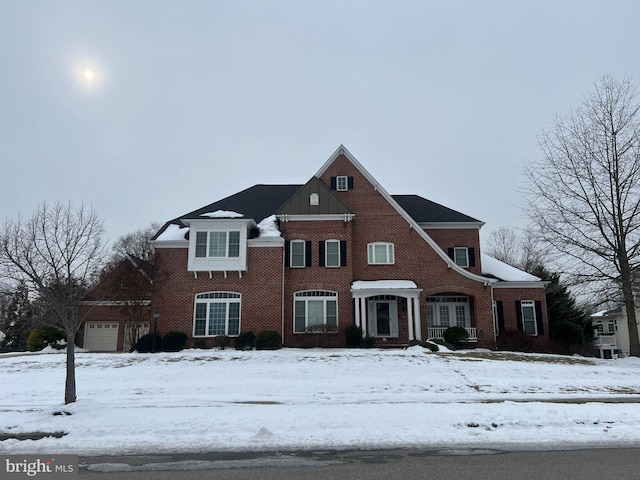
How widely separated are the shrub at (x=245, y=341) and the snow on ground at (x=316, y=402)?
10.7 ft

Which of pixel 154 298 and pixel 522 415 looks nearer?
pixel 522 415

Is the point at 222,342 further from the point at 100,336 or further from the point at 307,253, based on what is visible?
the point at 100,336

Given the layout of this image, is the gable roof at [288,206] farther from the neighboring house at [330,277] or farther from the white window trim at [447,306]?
the white window trim at [447,306]

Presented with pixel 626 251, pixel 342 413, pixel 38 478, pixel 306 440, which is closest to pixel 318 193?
pixel 626 251

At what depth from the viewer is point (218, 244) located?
995 inches

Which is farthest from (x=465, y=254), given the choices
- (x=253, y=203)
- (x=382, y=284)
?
(x=253, y=203)

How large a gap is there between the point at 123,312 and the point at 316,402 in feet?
60.7

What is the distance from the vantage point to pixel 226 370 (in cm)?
1719

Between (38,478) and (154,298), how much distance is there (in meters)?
19.3

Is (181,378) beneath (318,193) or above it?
beneath

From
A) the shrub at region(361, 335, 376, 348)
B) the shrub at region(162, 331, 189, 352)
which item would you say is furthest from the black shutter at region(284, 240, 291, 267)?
the shrub at region(162, 331, 189, 352)

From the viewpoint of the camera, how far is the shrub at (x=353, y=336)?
2362 centimetres

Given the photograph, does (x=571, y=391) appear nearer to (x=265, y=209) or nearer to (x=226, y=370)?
(x=226, y=370)

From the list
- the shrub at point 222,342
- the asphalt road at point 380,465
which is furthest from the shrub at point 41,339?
the asphalt road at point 380,465
